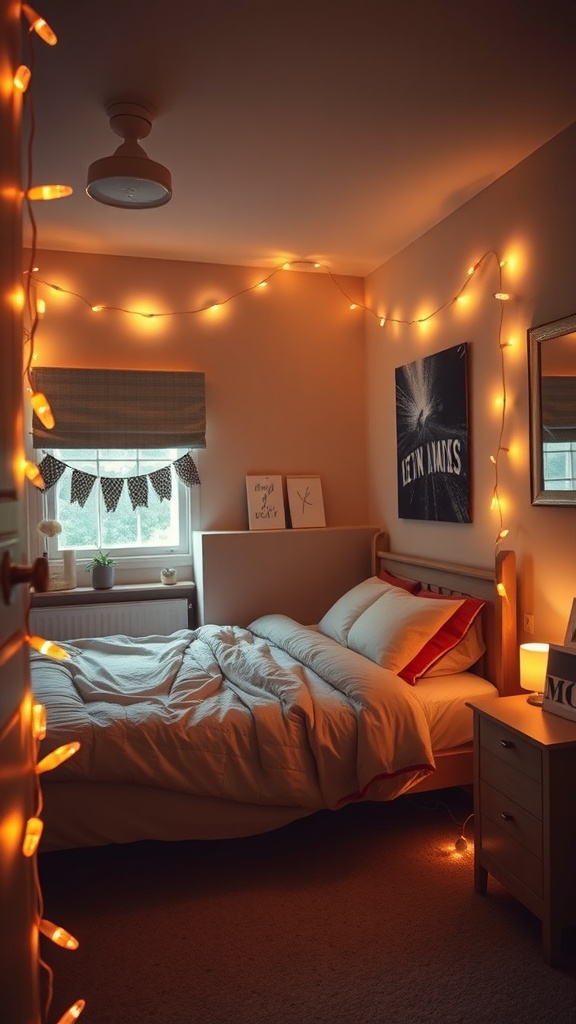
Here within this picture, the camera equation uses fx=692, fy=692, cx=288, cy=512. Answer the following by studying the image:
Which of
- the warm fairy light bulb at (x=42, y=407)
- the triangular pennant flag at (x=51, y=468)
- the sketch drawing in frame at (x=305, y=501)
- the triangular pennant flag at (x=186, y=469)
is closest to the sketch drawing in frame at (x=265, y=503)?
the sketch drawing in frame at (x=305, y=501)

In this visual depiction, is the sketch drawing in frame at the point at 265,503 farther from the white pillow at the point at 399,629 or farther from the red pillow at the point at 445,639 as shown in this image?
the red pillow at the point at 445,639

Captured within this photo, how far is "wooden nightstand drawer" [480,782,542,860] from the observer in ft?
6.94

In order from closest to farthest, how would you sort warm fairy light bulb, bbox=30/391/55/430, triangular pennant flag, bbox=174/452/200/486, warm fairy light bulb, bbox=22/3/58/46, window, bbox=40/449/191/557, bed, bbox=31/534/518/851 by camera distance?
warm fairy light bulb, bbox=22/3/58/46 → warm fairy light bulb, bbox=30/391/55/430 → bed, bbox=31/534/518/851 → window, bbox=40/449/191/557 → triangular pennant flag, bbox=174/452/200/486

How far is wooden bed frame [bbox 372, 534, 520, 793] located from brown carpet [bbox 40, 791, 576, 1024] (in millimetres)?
254

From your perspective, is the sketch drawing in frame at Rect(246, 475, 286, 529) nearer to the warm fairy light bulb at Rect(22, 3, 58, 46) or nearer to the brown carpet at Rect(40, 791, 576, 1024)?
the brown carpet at Rect(40, 791, 576, 1024)

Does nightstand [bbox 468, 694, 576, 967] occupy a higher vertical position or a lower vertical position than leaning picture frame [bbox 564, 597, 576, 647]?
lower

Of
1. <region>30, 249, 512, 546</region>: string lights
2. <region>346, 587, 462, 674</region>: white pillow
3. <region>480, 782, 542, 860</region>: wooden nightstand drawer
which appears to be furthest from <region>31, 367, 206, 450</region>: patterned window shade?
<region>480, 782, 542, 860</region>: wooden nightstand drawer

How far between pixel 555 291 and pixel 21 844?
260cm

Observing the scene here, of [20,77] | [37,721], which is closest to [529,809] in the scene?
[37,721]

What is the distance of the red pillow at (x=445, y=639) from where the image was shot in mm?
2916

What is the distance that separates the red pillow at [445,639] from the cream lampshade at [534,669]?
0.42m

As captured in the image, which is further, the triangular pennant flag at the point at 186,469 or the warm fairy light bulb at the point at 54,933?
the triangular pennant flag at the point at 186,469

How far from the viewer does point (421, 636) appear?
9.77 feet

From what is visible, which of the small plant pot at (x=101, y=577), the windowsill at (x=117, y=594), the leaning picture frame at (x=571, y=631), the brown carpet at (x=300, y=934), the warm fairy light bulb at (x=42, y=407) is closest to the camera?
the warm fairy light bulb at (x=42, y=407)
